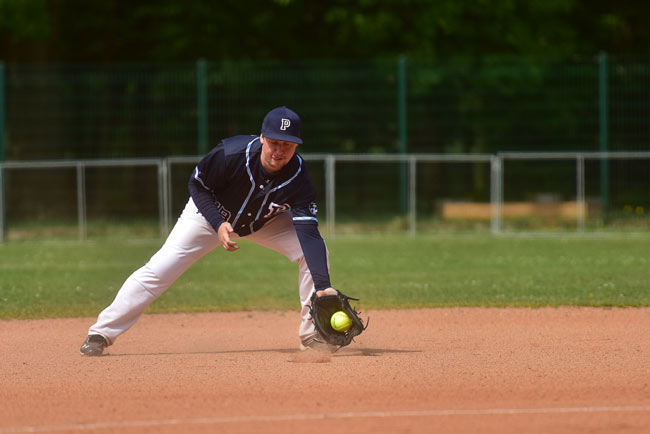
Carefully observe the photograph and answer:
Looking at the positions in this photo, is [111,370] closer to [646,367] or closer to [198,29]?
[646,367]

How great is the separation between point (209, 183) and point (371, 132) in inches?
586

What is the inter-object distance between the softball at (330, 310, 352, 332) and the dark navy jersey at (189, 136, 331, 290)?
268 mm

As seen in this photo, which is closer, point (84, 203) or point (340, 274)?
point (340, 274)

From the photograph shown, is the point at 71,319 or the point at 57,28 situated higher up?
the point at 57,28

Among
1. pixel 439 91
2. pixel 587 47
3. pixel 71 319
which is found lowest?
pixel 71 319

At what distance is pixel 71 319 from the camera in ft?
33.8

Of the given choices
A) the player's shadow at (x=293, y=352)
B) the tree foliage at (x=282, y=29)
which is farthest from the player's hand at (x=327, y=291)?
the tree foliage at (x=282, y=29)

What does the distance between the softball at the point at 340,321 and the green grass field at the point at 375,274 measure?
3.42 meters

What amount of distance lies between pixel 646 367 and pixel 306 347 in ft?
9.00

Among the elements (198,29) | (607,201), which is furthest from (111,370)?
(198,29)

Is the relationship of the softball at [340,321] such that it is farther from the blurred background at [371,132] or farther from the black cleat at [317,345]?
the blurred background at [371,132]

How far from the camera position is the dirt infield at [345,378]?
18.9 feet

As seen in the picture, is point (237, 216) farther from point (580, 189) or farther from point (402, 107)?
point (402, 107)

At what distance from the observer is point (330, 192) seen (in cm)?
1977
